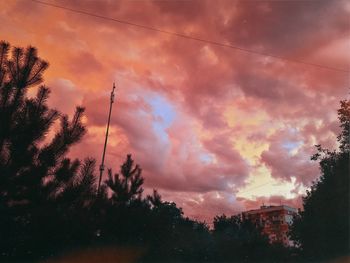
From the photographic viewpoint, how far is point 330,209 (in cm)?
2745

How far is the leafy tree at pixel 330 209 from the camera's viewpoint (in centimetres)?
2648

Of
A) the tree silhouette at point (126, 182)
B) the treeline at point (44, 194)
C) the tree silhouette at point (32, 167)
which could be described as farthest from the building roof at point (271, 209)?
the tree silhouette at point (32, 167)

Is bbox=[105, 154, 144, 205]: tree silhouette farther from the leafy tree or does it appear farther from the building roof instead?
the building roof

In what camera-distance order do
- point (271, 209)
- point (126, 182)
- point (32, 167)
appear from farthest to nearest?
1. point (271, 209)
2. point (126, 182)
3. point (32, 167)

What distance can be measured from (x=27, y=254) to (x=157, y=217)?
18.8 feet

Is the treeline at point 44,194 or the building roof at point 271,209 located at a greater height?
the building roof at point 271,209

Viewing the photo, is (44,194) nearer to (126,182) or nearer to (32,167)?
(32,167)

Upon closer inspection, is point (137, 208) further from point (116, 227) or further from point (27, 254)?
point (27, 254)

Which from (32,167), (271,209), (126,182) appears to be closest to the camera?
(32,167)

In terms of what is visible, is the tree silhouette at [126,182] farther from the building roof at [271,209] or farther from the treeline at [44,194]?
the building roof at [271,209]

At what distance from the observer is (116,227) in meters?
13.6

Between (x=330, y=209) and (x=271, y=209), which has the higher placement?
(x=271, y=209)

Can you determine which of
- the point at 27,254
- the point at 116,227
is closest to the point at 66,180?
the point at 27,254

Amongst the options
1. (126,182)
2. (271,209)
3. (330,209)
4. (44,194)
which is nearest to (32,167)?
Answer: (44,194)
